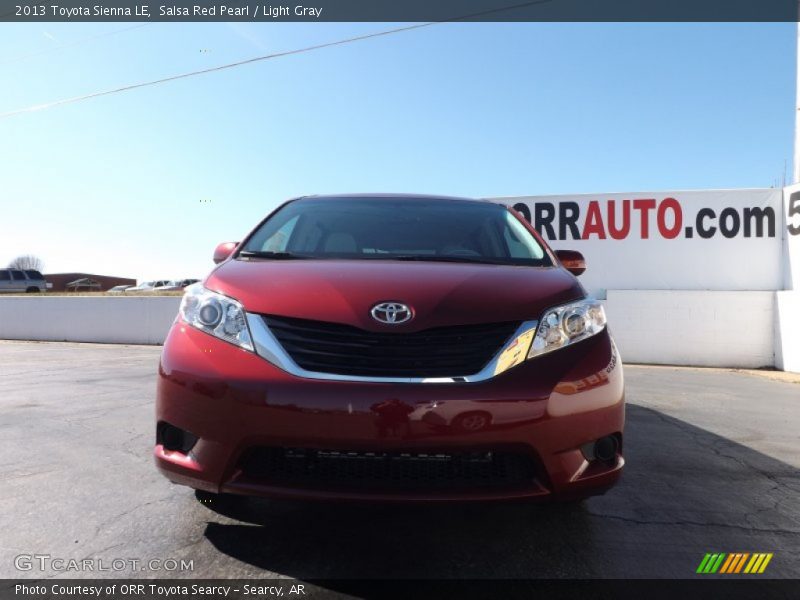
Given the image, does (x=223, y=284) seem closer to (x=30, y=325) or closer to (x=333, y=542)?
(x=333, y=542)

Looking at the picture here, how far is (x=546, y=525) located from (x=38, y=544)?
2161 mm

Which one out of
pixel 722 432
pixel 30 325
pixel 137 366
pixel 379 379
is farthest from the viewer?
pixel 30 325

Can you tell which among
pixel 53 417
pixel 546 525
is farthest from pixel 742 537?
pixel 53 417

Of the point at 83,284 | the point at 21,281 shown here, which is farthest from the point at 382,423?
the point at 83,284

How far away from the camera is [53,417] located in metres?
4.73

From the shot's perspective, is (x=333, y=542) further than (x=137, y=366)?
No

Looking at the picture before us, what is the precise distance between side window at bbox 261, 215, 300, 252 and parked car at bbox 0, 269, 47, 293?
3550 centimetres

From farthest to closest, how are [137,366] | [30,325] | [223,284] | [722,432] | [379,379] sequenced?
[30,325], [137,366], [722,432], [223,284], [379,379]

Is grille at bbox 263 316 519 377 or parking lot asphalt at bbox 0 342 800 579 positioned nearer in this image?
grille at bbox 263 316 519 377

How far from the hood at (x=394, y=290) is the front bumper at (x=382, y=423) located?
0.74ft

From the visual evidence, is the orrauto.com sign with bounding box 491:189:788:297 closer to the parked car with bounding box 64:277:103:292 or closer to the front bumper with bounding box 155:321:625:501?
the front bumper with bounding box 155:321:625:501

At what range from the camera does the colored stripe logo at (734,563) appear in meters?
Answer: 2.13

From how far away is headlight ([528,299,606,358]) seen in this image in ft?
6.72

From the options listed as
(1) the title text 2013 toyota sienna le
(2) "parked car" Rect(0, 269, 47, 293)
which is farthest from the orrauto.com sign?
(2) "parked car" Rect(0, 269, 47, 293)
